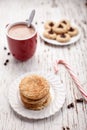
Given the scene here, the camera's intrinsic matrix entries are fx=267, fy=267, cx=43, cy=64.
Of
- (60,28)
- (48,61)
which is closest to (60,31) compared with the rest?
(60,28)

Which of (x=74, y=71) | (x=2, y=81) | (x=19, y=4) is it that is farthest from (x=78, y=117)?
(x=19, y=4)

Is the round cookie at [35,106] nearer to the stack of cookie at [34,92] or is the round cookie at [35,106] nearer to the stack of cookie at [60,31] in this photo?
the stack of cookie at [34,92]

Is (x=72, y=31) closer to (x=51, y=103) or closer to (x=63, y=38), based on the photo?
(x=63, y=38)

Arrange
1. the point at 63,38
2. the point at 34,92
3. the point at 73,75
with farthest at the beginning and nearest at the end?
the point at 63,38
the point at 73,75
the point at 34,92

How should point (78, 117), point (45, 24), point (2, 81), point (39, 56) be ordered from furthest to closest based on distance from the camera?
point (45, 24)
point (39, 56)
point (2, 81)
point (78, 117)

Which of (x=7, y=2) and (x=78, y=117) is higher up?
(x=7, y=2)

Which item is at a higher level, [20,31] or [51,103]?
[20,31]

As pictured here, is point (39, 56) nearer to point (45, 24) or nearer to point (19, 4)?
point (45, 24)
